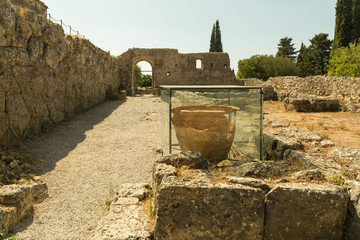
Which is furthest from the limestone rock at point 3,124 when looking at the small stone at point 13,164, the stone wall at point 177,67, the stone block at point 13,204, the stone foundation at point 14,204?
the stone wall at point 177,67

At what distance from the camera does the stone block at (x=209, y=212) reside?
2547mm

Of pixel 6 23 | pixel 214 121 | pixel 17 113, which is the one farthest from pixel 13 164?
pixel 214 121

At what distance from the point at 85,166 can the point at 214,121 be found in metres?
3.21

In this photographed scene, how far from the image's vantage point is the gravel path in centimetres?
387

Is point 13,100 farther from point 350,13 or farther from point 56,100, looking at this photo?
point 350,13

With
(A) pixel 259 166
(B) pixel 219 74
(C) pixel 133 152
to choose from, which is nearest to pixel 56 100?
(C) pixel 133 152

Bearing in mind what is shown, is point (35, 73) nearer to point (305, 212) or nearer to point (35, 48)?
point (35, 48)

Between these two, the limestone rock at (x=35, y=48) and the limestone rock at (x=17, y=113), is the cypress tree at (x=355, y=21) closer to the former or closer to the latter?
the limestone rock at (x=35, y=48)

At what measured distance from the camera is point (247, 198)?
254 centimetres

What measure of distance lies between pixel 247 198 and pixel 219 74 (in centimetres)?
2289

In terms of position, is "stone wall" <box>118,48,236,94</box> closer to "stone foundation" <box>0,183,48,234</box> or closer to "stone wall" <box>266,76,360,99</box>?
"stone wall" <box>266,76,360,99</box>

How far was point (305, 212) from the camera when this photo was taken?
2.53 m

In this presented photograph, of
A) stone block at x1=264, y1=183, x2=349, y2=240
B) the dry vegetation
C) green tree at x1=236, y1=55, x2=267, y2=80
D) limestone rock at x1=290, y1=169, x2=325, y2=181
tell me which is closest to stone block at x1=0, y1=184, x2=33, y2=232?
stone block at x1=264, y1=183, x2=349, y2=240

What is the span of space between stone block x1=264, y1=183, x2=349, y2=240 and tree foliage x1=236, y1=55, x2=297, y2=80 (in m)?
38.6
